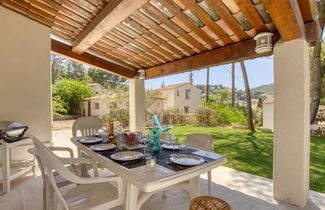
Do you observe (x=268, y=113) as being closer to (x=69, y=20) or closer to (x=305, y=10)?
(x=305, y=10)

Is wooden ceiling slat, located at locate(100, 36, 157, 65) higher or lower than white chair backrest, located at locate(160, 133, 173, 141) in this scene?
higher

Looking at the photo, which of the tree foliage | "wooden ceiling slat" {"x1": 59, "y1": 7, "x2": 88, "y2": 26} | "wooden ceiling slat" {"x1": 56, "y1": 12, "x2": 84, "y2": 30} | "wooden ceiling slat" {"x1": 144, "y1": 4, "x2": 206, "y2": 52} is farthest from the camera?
the tree foliage

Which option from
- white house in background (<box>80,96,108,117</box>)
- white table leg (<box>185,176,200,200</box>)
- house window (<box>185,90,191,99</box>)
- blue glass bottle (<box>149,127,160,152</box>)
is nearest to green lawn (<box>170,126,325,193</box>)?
white table leg (<box>185,176,200,200</box>)

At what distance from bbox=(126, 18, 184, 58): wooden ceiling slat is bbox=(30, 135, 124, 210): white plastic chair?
201 cm

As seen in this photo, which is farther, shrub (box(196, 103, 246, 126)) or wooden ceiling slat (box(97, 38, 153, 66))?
shrub (box(196, 103, 246, 126))

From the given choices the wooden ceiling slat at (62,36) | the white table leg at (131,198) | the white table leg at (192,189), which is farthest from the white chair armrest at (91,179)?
the wooden ceiling slat at (62,36)

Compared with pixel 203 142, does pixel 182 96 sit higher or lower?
higher

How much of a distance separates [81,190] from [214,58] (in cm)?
260

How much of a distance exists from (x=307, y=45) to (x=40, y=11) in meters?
3.92

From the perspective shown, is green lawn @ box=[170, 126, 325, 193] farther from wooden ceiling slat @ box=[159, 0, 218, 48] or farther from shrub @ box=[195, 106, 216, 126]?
shrub @ box=[195, 106, 216, 126]

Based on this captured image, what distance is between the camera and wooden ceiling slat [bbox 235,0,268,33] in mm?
1859

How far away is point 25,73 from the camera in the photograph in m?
3.44

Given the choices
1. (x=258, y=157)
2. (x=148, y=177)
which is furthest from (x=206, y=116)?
(x=148, y=177)

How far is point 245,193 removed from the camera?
2.44 metres
